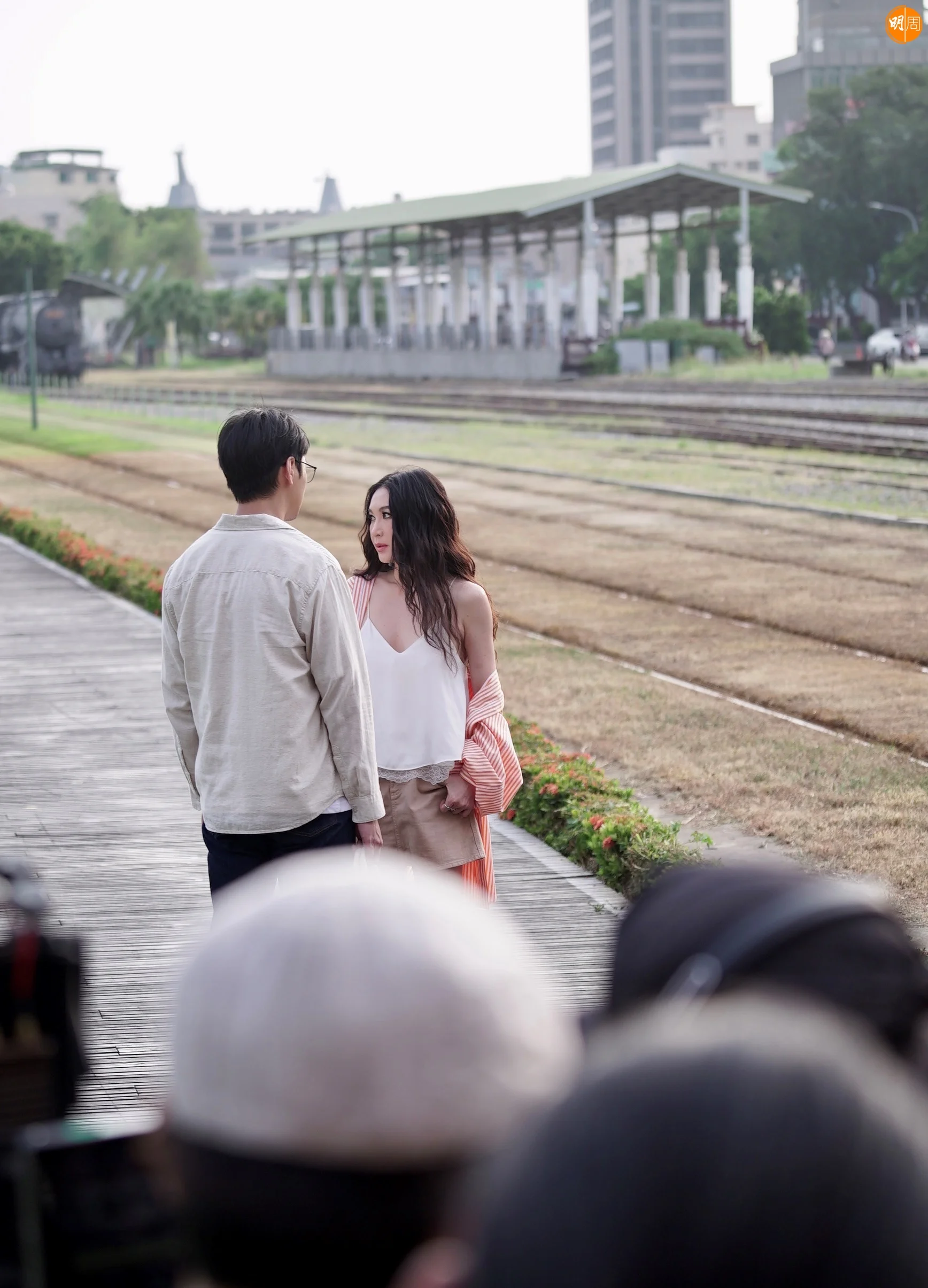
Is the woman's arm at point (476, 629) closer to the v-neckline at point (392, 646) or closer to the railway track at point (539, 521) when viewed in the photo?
the v-neckline at point (392, 646)

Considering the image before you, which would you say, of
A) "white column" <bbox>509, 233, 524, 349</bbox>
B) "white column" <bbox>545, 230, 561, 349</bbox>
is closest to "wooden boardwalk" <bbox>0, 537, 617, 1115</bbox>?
"white column" <bbox>545, 230, 561, 349</bbox>

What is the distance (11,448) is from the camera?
34.2m

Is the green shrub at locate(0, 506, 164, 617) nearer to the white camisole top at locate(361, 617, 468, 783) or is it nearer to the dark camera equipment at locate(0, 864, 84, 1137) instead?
the white camisole top at locate(361, 617, 468, 783)

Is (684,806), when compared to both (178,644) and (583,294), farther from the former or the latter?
(583,294)

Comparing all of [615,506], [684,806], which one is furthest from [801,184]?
[684,806]

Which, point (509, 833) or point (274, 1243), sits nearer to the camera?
point (274, 1243)

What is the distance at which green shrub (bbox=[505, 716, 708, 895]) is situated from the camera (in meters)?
6.14

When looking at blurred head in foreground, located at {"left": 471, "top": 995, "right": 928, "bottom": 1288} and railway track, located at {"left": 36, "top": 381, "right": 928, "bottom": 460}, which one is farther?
railway track, located at {"left": 36, "top": 381, "right": 928, "bottom": 460}

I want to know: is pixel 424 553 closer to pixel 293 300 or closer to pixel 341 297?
pixel 341 297

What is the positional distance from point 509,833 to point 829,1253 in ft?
21.3

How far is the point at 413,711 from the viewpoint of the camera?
455cm

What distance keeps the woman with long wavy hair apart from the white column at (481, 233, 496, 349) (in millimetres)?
60851

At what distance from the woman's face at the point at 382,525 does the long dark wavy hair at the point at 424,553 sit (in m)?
0.01

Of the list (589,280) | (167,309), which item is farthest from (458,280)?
(167,309)
